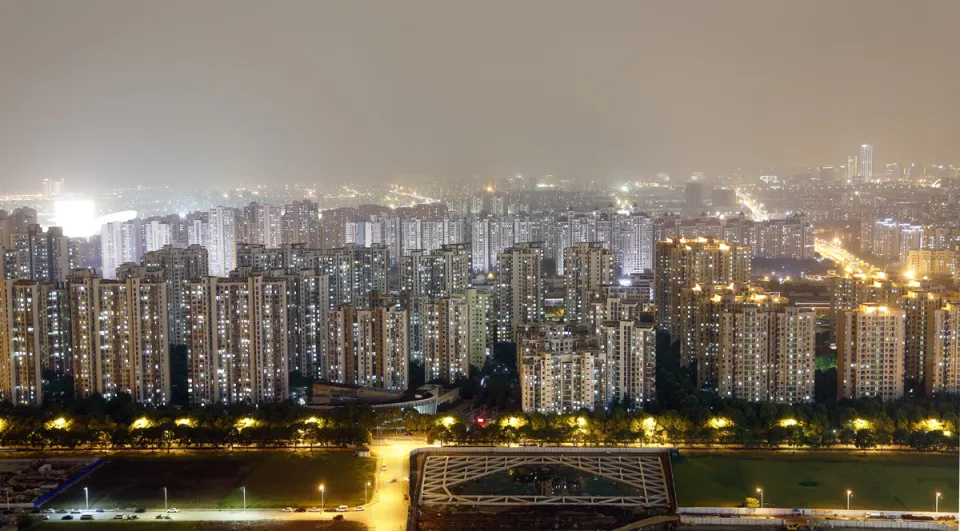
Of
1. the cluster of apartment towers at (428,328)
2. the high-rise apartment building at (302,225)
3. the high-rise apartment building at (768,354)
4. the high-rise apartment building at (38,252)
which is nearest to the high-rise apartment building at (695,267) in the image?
the cluster of apartment towers at (428,328)

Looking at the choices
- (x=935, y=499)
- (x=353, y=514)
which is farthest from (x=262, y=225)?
(x=935, y=499)

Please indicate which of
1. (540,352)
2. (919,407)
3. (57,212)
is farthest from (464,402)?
(57,212)

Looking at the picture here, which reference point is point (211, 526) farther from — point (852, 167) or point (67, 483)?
point (852, 167)

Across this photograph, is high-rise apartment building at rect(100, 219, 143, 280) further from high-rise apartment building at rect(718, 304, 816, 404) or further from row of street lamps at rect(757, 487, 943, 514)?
row of street lamps at rect(757, 487, 943, 514)

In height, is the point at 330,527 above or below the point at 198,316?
below

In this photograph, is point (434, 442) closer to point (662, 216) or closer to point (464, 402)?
point (464, 402)
